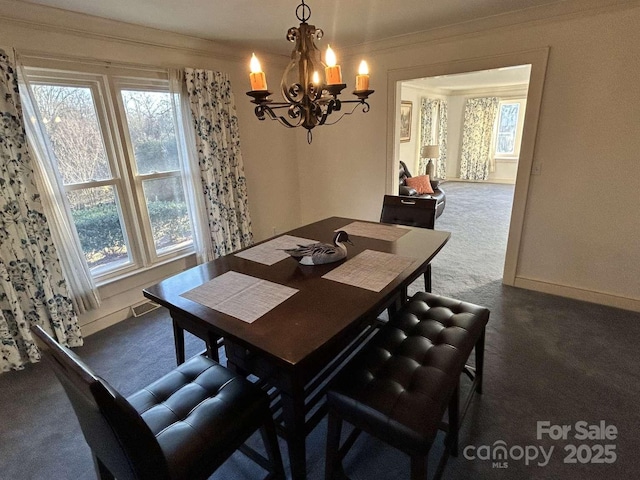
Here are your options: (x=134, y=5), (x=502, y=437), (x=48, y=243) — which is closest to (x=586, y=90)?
(x=502, y=437)

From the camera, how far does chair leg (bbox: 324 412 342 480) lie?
1.23 metres

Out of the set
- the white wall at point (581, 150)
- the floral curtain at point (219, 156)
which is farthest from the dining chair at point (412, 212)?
the floral curtain at point (219, 156)

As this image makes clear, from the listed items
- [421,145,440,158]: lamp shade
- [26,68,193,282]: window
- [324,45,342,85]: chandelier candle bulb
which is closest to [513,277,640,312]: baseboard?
[324,45,342,85]: chandelier candle bulb

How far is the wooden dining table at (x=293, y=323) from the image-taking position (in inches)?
42.8

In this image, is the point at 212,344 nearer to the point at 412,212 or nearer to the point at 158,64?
the point at 412,212

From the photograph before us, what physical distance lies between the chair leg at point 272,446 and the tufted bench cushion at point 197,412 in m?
0.08

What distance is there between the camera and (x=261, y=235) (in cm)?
393

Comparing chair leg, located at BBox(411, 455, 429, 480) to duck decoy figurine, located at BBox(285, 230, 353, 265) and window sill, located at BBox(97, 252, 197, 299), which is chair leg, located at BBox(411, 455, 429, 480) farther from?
window sill, located at BBox(97, 252, 197, 299)

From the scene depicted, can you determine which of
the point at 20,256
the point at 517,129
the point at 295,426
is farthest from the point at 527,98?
the point at 517,129

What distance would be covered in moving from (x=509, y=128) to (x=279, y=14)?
737cm

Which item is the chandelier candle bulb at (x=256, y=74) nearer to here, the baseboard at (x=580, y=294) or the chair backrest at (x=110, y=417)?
the chair backrest at (x=110, y=417)

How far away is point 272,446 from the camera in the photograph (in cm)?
125

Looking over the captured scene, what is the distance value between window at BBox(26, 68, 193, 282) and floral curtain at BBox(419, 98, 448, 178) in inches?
237

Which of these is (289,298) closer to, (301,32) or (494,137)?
(301,32)
